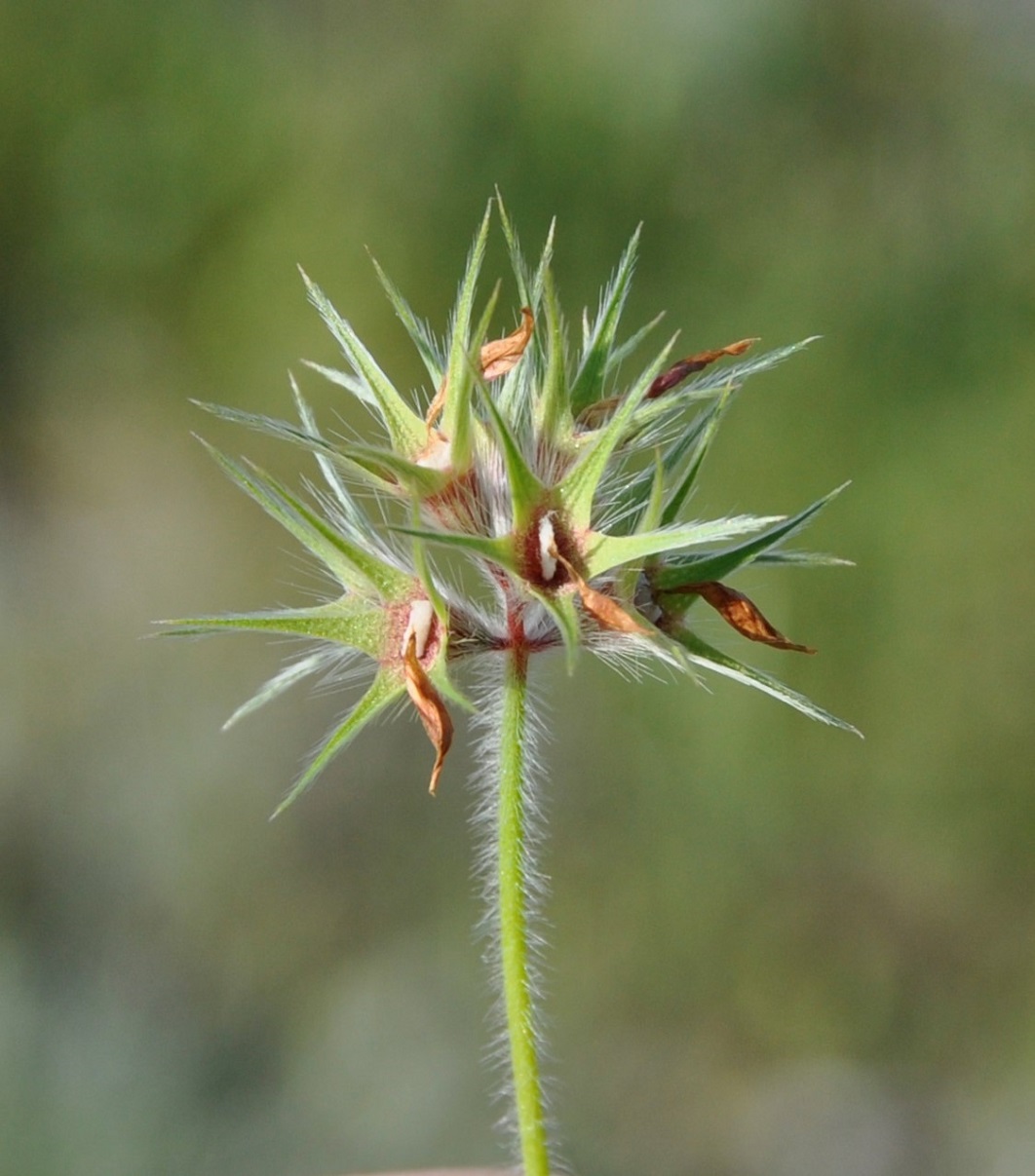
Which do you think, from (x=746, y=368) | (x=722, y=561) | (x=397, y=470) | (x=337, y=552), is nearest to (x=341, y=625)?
(x=337, y=552)

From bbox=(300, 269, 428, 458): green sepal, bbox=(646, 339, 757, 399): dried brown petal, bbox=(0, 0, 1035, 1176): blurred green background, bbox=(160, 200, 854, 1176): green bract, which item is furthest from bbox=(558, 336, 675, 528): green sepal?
bbox=(0, 0, 1035, 1176): blurred green background

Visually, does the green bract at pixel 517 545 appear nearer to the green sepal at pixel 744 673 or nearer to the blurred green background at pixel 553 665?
the green sepal at pixel 744 673

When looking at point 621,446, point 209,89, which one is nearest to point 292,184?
point 209,89

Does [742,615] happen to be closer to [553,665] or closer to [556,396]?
[556,396]

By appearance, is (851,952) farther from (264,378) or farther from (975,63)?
(975,63)

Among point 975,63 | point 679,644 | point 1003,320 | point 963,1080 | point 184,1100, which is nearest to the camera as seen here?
point 679,644

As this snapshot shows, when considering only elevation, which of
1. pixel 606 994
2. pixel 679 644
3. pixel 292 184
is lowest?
pixel 606 994
